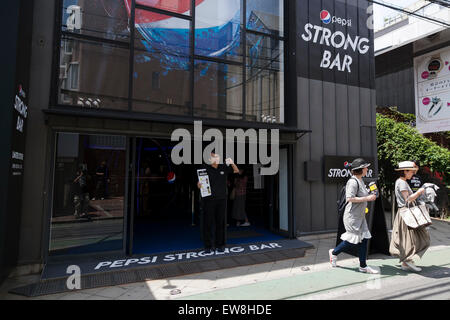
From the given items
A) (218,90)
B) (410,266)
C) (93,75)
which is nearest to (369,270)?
(410,266)

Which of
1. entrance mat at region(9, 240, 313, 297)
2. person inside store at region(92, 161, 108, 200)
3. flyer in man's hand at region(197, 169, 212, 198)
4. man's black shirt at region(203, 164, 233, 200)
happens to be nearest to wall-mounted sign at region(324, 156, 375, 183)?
entrance mat at region(9, 240, 313, 297)

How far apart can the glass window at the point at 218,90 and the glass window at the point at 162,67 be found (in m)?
0.27

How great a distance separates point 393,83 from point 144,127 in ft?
56.3

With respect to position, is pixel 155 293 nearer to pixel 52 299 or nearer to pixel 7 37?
pixel 52 299

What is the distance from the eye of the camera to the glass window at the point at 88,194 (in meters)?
4.81

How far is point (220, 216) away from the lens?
18.1 ft

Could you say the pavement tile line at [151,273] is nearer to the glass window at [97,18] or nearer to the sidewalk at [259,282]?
the sidewalk at [259,282]

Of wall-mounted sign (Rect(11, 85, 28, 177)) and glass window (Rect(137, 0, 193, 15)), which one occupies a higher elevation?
glass window (Rect(137, 0, 193, 15))

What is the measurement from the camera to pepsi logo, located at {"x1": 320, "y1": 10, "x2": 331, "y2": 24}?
23.5ft

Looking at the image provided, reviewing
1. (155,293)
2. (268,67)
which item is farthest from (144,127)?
(268,67)

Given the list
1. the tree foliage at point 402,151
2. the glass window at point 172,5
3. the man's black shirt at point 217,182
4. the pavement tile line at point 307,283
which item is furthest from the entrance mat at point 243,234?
the tree foliage at point 402,151

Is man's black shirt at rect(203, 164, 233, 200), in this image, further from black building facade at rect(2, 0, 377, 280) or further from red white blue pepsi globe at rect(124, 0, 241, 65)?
red white blue pepsi globe at rect(124, 0, 241, 65)

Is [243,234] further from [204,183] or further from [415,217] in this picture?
[415,217]

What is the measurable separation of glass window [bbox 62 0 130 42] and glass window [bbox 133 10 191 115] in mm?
310
